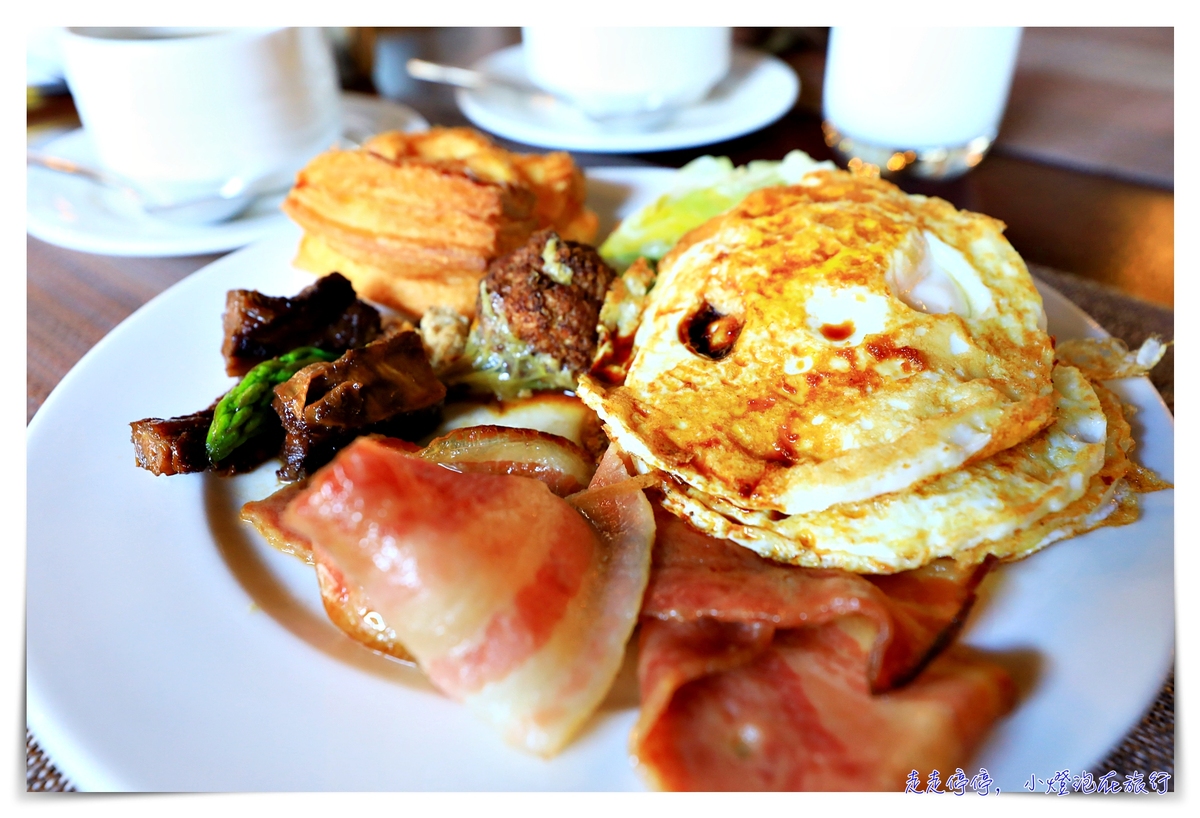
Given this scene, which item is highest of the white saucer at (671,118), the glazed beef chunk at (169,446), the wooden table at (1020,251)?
the glazed beef chunk at (169,446)

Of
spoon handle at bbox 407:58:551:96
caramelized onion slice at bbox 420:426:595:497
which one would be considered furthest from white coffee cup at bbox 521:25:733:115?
caramelized onion slice at bbox 420:426:595:497

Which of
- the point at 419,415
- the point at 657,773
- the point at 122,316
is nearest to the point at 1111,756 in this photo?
the point at 657,773

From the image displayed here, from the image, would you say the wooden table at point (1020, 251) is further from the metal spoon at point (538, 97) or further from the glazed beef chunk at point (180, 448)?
the glazed beef chunk at point (180, 448)

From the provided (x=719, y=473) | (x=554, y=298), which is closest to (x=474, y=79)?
(x=554, y=298)

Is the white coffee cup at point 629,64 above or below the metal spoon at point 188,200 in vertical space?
above

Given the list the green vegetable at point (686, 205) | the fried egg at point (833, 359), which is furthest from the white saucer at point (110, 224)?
the fried egg at point (833, 359)

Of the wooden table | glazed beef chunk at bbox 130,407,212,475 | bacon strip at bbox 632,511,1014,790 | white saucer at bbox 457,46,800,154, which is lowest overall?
the wooden table

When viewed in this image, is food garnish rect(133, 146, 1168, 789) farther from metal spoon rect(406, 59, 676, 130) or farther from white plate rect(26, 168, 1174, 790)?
metal spoon rect(406, 59, 676, 130)

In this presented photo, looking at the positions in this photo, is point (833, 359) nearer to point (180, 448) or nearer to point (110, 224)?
point (180, 448)
